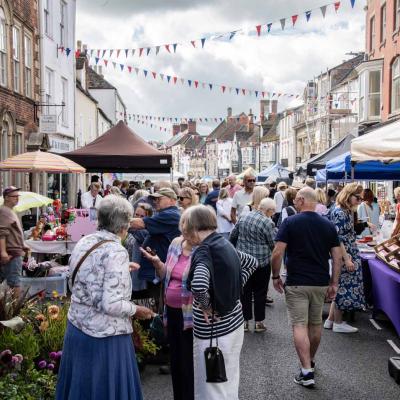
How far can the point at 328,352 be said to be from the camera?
21.9ft

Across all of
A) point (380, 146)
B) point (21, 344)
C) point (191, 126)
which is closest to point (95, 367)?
point (21, 344)

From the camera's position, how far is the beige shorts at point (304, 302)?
5.57m

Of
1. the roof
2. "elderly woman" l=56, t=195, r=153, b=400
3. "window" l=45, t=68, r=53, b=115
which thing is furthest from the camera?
the roof

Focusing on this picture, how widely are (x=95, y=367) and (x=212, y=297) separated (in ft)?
3.08

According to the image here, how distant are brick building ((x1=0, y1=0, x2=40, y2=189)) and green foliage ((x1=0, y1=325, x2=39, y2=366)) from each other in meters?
11.8

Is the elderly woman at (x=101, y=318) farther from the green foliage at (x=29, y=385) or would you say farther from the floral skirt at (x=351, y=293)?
the floral skirt at (x=351, y=293)

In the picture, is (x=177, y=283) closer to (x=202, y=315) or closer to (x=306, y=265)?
(x=202, y=315)

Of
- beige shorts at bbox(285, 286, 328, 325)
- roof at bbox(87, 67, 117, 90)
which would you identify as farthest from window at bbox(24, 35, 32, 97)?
roof at bbox(87, 67, 117, 90)

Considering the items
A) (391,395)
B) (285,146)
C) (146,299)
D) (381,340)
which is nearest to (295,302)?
(391,395)

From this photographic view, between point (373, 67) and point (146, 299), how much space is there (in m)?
24.4

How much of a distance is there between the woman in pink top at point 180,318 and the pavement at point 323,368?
36.2 inches

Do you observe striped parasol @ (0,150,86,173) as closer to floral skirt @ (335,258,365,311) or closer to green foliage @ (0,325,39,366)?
floral skirt @ (335,258,365,311)

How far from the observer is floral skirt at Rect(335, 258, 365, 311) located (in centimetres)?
763

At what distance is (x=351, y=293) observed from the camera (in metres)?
7.65
